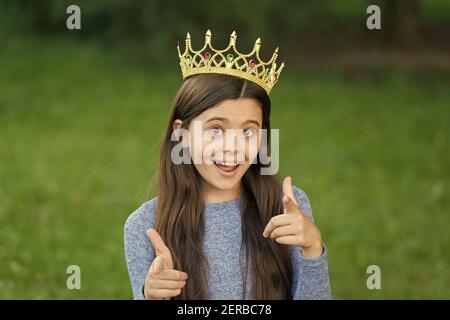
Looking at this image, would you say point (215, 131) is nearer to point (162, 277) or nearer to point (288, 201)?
point (288, 201)

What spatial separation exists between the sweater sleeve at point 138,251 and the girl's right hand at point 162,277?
0.61 feet

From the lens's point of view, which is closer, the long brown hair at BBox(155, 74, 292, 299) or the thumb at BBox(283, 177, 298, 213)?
the thumb at BBox(283, 177, 298, 213)

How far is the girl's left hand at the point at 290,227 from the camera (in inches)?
79.7

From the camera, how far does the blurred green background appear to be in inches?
196

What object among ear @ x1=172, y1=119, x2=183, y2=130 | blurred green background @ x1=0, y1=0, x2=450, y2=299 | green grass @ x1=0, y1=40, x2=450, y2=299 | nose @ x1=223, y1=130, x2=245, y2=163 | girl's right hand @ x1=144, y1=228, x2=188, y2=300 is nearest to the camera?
girl's right hand @ x1=144, y1=228, x2=188, y2=300

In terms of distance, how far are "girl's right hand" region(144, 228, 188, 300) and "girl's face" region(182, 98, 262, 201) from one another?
0.90 ft

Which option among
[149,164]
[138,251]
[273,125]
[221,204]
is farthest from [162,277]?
[273,125]

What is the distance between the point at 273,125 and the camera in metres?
7.04

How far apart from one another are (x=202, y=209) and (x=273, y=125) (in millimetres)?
4754

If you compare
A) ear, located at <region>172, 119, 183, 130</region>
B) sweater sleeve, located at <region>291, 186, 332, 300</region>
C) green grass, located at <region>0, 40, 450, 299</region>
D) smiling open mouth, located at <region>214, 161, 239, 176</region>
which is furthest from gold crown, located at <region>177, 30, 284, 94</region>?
green grass, located at <region>0, 40, 450, 299</region>

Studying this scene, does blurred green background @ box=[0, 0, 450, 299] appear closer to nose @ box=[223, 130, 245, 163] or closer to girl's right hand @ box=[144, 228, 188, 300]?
nose @ box=[223, 130, 245, 163]

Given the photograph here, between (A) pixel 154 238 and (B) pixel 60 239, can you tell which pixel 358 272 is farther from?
(A) pixel 154 238

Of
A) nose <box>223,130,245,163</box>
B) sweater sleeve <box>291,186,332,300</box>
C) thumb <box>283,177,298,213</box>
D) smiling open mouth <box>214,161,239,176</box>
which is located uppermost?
nose <box>223,130,245,163</box>
